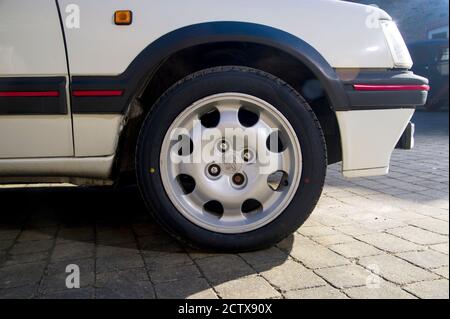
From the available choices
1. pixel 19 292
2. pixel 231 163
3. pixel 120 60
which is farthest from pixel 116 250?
pixel 120 60


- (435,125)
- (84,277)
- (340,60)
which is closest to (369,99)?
(340,60)

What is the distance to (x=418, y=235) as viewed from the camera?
Answer: 7.48 ft

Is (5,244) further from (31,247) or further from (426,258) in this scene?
(426,258)

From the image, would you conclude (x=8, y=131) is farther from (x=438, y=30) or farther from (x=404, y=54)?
(x=438, y=30)

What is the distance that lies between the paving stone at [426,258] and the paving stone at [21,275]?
5.76ft

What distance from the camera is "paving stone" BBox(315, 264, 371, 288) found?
5.71 ft

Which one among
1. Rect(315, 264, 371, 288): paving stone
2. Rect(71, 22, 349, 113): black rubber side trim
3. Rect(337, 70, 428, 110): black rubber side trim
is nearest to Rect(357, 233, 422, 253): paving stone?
Rect(315, 264, 371, 288): paving stone

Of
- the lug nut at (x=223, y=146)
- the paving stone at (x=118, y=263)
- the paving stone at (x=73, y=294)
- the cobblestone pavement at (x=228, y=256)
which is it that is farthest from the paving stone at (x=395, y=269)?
the paving stone at (x=73, y=294)

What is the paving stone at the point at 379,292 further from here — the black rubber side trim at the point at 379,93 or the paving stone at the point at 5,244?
the paving stone at the point at 5,244

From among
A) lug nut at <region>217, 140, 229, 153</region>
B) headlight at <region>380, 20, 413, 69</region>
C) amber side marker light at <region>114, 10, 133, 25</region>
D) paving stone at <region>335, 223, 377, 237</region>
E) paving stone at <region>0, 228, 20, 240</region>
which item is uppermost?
amber side marker light at <region>114, 10, 133, 25</region>

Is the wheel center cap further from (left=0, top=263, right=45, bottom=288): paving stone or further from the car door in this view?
(left=0, top=263, right=45, bottom=288): paving stone

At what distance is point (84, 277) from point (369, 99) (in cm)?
161

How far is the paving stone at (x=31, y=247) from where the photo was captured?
2.14 meters

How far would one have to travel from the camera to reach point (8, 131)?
196 cm
